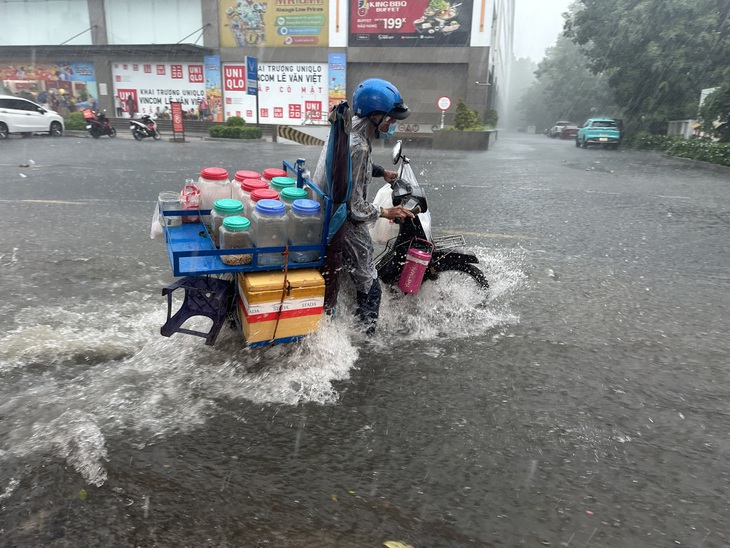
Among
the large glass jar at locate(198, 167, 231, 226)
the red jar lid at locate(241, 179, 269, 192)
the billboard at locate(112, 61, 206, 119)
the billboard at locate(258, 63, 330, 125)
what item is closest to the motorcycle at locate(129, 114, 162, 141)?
the billboard at locate(258, 63, 330, 125)

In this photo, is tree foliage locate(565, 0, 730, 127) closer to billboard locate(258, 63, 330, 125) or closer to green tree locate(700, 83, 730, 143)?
green tree locate(700, 83, 730, 143)

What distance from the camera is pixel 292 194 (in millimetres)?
3074

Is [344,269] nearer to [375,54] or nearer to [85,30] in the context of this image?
[375,54]

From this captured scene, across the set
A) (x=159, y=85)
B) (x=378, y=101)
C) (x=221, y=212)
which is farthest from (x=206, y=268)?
(x=159, y=85)

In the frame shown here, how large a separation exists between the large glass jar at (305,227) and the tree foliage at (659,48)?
2649cm

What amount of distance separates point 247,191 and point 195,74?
32.6m

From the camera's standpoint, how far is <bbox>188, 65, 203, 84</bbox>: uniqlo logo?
31.9 m

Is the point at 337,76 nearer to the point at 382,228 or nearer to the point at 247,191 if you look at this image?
the point at 382,228

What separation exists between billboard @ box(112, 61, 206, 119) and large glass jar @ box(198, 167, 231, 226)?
104 feet

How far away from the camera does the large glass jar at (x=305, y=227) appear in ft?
9.58

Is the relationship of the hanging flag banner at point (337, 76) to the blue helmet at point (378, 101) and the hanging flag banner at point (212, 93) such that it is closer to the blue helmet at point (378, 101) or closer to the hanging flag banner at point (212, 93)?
the hanging flag banner at point (212, 93)

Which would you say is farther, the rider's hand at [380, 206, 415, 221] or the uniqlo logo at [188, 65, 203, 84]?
the uniqlo logo at [188, 65, 203, 84]

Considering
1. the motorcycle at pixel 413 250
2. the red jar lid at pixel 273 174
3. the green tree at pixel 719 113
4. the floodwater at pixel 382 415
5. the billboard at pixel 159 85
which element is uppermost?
the billboard at pixel 159 85

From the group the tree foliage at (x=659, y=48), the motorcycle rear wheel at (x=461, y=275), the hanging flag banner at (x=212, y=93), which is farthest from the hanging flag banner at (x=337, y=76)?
the motorcycle rear wheel at (x=461, y=275)
